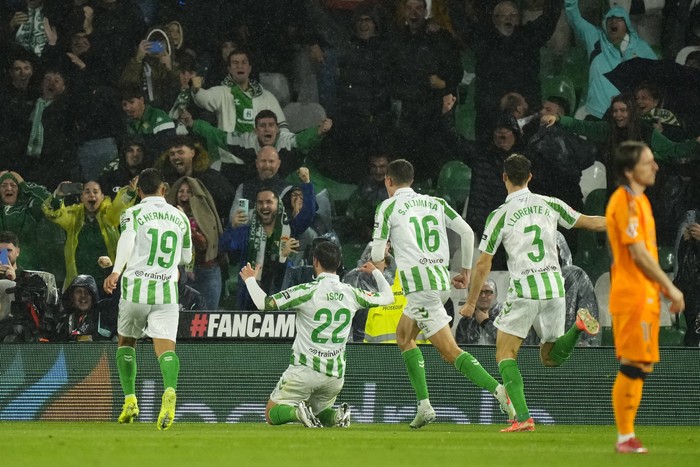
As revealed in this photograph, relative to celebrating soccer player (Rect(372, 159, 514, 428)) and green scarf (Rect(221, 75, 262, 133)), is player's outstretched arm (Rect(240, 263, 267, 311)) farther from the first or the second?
green scarf (Rect(221, 75, 262, 133))

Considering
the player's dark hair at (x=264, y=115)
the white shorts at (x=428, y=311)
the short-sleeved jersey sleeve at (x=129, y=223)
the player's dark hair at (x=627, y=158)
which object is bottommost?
the white shorts at (x=428, y=311)

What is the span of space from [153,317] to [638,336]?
5.23 metres

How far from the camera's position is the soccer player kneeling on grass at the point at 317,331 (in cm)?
1062

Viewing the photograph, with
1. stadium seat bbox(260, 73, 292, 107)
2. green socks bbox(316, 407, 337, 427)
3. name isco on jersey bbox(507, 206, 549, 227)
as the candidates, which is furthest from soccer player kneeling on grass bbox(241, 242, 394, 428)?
stadium seat bbox(260, 73, 292, 107)

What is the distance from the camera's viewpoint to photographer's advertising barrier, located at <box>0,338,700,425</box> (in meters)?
12.6

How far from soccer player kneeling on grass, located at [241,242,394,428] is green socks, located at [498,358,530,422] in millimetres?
1348

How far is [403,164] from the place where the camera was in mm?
11109

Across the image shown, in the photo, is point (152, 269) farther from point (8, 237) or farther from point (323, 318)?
point (8, 237)

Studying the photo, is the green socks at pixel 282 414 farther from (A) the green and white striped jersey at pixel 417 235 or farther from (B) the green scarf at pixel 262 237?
(B) the green scarf at pixel 262 237

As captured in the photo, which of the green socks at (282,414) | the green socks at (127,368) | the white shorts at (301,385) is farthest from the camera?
the green socks at (127,368)

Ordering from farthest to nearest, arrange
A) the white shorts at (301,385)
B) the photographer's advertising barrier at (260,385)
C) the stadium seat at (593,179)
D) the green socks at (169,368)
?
the stadium seat at (593,179) → the photographer's advertising barrier at (260,385) → the green socks at (169,368) → the white shorts at (301,385)

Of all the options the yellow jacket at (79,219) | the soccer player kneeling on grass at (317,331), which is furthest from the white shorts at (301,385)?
the yellow jacket at (79,219)

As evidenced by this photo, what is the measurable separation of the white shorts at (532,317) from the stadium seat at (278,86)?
7.97 meters

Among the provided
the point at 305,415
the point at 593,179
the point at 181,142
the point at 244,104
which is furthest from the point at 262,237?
the point at 305,415
